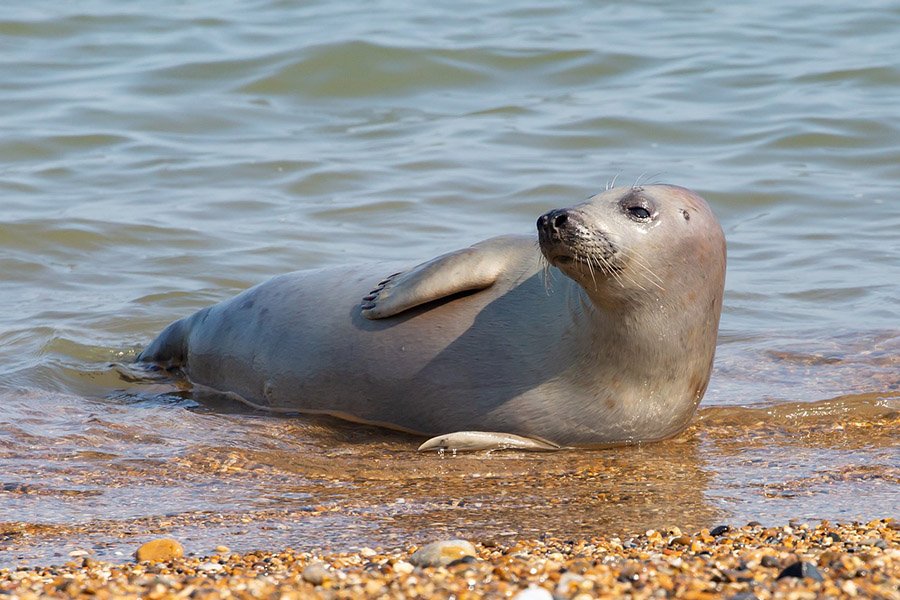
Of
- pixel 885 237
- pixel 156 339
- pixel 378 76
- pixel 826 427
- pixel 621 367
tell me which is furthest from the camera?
pixel 378 76

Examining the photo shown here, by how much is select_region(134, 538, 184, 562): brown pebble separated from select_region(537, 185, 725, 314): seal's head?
1901 millimetres

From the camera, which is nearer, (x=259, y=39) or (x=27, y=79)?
(x=27, y=79)

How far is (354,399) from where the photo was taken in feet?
20.0

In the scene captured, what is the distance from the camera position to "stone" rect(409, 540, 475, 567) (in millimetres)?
3648

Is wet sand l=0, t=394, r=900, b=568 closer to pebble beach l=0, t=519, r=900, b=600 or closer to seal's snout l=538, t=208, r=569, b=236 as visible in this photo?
pebble beach l=0, t=519, r=900, b=600

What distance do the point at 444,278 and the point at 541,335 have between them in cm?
46

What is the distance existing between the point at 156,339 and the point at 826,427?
335 centimetres

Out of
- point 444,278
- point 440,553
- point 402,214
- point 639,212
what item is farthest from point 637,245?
point 402,214

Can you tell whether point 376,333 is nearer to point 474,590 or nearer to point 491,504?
point 491,504

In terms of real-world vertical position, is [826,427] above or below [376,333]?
below

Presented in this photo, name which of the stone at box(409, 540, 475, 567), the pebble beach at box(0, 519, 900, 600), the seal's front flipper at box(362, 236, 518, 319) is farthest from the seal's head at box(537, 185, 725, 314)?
the stone at box(409, 540, 475, 567)

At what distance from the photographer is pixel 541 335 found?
576 cm

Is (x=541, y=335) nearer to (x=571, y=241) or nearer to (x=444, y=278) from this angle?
(x=444, y=278)

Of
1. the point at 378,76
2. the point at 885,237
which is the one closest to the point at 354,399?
the point at 885,237
